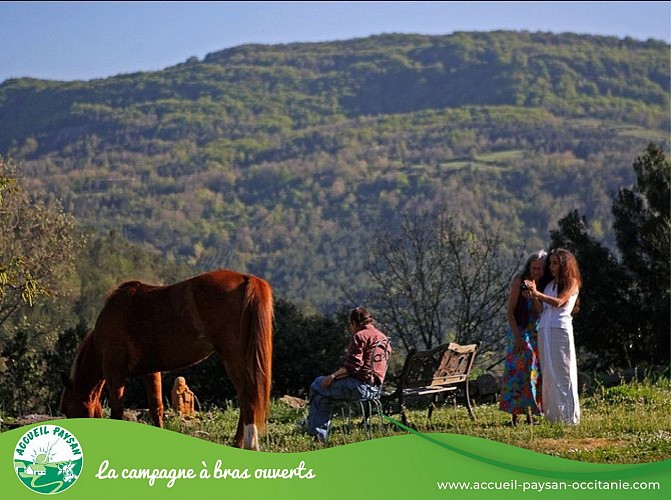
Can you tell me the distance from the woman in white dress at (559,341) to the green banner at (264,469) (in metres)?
2.81

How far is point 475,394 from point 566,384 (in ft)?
13.4

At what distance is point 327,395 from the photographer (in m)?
10.7

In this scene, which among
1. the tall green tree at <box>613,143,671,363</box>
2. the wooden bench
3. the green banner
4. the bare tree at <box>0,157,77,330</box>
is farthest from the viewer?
the bare tree at <box>0,157,77,330</box>

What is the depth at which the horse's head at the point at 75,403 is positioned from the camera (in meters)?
11.7

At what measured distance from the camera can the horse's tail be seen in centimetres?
1040

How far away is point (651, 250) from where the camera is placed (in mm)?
26359

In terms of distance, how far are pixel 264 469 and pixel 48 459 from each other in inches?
64.4

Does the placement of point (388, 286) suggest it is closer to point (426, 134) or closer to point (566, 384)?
point (566, 384)

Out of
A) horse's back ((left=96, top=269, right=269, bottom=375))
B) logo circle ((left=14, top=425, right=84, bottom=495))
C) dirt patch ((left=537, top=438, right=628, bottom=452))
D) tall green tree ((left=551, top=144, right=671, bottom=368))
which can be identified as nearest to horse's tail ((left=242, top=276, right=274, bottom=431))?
horse's back ((left=96, top=269, right=269, bottom=375))

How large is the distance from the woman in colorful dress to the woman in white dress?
0.41ft

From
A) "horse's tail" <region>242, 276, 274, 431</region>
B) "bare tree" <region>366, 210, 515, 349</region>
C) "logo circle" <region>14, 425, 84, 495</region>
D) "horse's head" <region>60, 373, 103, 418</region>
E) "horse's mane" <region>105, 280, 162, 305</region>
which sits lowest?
"bare tree" <region>366, 210, 515, 349</region>

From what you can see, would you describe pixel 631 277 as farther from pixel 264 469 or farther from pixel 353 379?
pixel 264 469

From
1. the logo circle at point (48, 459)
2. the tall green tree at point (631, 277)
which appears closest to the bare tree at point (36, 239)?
the tall green tree at point (631, 277)

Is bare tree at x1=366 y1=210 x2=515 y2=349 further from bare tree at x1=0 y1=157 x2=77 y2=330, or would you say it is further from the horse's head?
the horse's head
